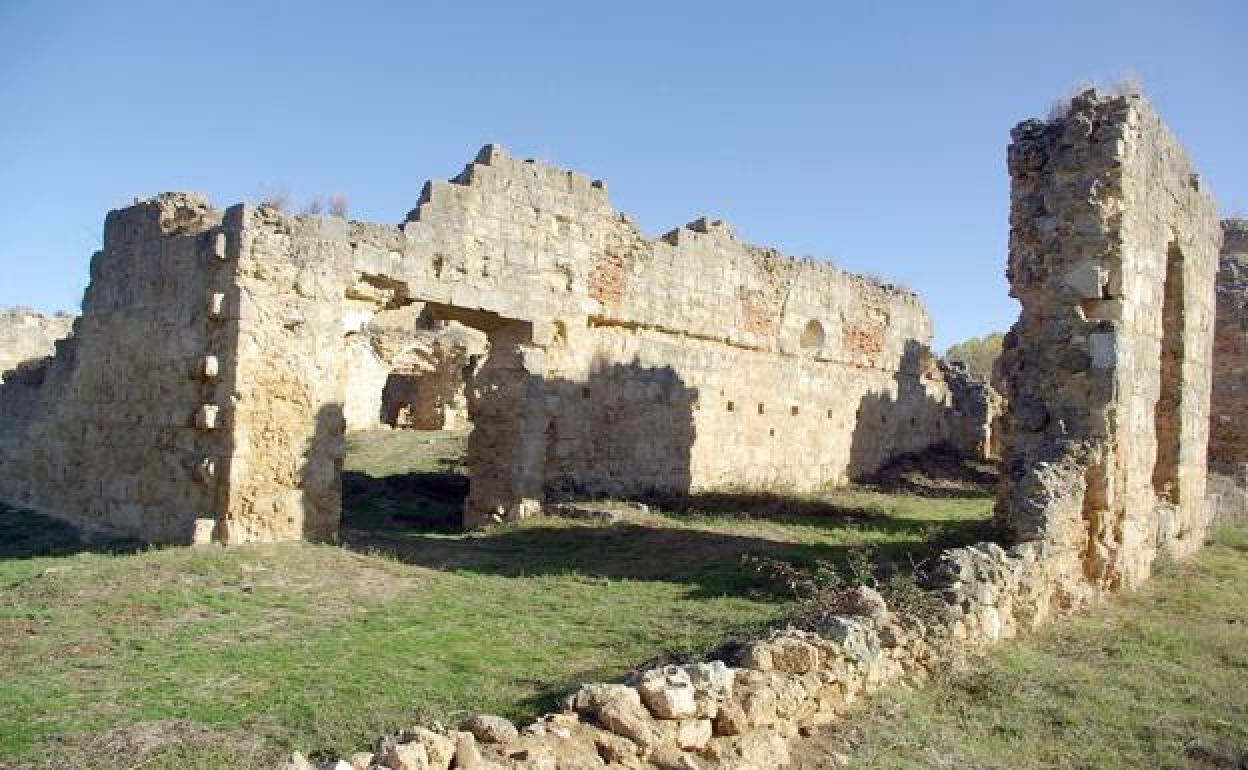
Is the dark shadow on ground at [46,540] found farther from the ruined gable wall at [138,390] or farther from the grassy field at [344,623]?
the ruined gable wall at [138,390]

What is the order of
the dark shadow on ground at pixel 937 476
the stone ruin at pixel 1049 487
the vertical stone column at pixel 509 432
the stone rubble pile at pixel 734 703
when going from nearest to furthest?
the stone rubble pile at pixel 734 703
the stone ruin at pixel 1049 487
the vertical stone column at pixel 509 432
the dark shadow on ground at pixel 937 476

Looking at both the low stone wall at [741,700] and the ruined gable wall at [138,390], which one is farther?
the ruined gable wall at [138,390]

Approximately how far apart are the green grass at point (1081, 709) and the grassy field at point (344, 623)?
1398mm

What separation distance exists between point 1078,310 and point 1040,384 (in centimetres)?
74

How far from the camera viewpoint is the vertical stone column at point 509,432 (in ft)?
42.2

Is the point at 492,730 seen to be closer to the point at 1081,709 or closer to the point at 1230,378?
the point at 1081,709

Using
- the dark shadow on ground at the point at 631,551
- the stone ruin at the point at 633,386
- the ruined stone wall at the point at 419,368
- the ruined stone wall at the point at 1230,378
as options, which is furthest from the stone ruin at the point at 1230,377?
the ruined stone wall at the point at 419,368

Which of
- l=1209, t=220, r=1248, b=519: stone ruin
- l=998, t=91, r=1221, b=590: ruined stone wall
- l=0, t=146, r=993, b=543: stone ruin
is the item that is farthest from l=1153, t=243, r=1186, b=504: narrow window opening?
l=1209, t=220, r=1248, b=519: stone ruin

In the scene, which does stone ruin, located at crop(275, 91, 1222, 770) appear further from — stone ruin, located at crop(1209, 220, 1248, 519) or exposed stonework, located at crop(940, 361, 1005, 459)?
exposed stonework, located at crop(940, 361, 1005, 459)

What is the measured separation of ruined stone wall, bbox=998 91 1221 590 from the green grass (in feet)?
3.61

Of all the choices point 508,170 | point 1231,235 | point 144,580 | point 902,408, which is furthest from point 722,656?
point 1231,235

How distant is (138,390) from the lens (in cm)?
1131

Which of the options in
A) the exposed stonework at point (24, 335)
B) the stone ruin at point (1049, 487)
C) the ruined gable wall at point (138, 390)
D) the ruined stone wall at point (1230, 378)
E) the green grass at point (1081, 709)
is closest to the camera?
the stone ruin at point (1049, 487)

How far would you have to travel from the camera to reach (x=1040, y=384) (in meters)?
9.69
